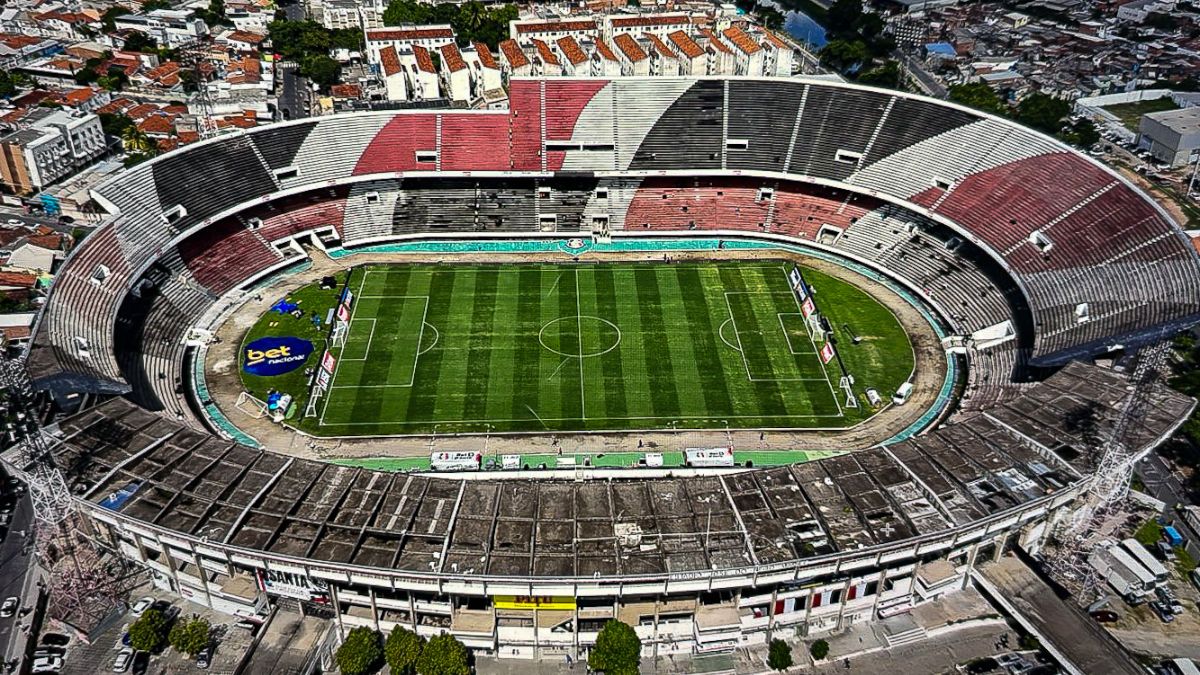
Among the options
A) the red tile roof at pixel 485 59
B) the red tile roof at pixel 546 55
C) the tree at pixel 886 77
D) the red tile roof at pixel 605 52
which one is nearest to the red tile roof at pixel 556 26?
the red tile roof at pixel 485 59

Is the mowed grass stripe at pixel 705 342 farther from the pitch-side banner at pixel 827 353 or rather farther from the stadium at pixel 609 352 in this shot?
the pitch-side banner at pixel 827 353

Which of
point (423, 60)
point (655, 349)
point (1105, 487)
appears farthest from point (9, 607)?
point (423, 60)

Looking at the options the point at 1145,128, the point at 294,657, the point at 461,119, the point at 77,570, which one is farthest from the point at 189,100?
the point at 1145,128

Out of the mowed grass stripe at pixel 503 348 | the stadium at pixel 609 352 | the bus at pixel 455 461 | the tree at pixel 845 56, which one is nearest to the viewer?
the stadium at pixel 609 352

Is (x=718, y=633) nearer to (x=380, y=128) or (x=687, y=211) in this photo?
(x=687, y=211)

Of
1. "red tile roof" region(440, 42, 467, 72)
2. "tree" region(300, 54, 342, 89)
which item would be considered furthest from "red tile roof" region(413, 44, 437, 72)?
"tree" region(300, 54, 342, 89)

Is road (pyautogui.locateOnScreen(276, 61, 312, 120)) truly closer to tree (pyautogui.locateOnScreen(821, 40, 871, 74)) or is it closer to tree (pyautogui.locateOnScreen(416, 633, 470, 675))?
tree (pyautogui.locateOnScreen(821, 40, 871, 74))
